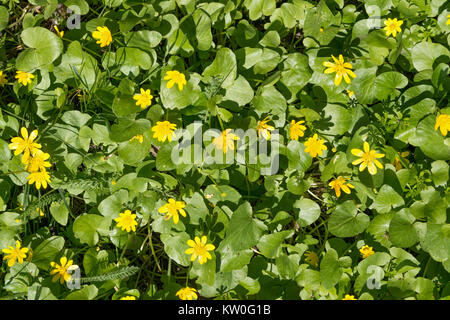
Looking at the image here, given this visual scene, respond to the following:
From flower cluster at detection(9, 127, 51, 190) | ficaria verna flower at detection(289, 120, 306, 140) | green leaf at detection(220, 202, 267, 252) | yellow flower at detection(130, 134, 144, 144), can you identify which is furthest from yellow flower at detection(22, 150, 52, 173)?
ficaria verna flower at detection(289, 120, 306, 140)

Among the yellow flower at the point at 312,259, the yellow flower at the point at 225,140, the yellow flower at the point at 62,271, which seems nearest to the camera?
the yellow flower at the point at 225,140

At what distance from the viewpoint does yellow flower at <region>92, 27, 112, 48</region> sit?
1.99 m

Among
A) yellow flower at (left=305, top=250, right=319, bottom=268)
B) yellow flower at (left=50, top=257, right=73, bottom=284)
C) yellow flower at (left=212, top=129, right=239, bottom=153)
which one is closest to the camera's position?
yellow flower at (left=212, top=129, right=239, bottom=153)

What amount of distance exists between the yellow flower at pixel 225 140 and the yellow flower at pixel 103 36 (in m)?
0.74

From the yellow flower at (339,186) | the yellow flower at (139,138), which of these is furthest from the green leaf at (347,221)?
the yellow flower at (139,138)

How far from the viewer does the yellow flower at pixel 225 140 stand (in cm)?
186

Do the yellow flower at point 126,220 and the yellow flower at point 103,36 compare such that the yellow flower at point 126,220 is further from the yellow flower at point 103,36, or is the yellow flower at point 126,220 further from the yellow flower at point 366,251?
the yellow flower at point 366,251

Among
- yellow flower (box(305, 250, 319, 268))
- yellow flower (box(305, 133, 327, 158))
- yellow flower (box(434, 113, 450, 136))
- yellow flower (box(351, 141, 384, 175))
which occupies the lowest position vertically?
yellow flower (box(305, 250, 319, 268))

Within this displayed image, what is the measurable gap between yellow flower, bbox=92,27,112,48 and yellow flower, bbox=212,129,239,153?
739 millimetres

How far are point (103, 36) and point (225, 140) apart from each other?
81 centimetres

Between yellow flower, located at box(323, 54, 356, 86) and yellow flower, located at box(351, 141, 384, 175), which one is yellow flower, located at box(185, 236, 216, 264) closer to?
yellow flower, located at box(351, 141, 384, 175)

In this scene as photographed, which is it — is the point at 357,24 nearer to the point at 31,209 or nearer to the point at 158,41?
the point at 158,41

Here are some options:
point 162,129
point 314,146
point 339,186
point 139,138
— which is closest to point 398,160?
point 339,186

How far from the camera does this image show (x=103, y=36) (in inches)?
78.5
